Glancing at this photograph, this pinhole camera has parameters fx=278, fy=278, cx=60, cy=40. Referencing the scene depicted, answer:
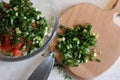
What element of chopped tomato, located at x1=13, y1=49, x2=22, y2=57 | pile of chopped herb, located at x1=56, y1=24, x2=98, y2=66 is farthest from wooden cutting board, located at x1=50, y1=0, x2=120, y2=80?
chopped tomato, located at x1=13, y1=49, x2=22, y2=57

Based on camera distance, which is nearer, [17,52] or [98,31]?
[17,52]

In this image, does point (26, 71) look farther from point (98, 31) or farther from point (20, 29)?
point (98, 31)

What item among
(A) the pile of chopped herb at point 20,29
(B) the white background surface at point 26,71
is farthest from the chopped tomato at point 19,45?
(B) the white background surface at point 26,71

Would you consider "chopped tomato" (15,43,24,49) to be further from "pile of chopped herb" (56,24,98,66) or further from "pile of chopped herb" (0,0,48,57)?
"pile of chopped herb" (56,24,98,66)

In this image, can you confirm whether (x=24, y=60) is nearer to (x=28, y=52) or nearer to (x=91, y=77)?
(x=28, y=52)

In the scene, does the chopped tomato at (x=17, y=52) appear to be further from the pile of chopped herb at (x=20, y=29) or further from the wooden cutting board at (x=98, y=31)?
the wooden cutting board at (x=98, y=31)

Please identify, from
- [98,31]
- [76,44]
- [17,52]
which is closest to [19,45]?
[17,52]

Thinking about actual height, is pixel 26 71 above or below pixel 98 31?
below

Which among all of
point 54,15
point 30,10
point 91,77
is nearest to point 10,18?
point 30,10
